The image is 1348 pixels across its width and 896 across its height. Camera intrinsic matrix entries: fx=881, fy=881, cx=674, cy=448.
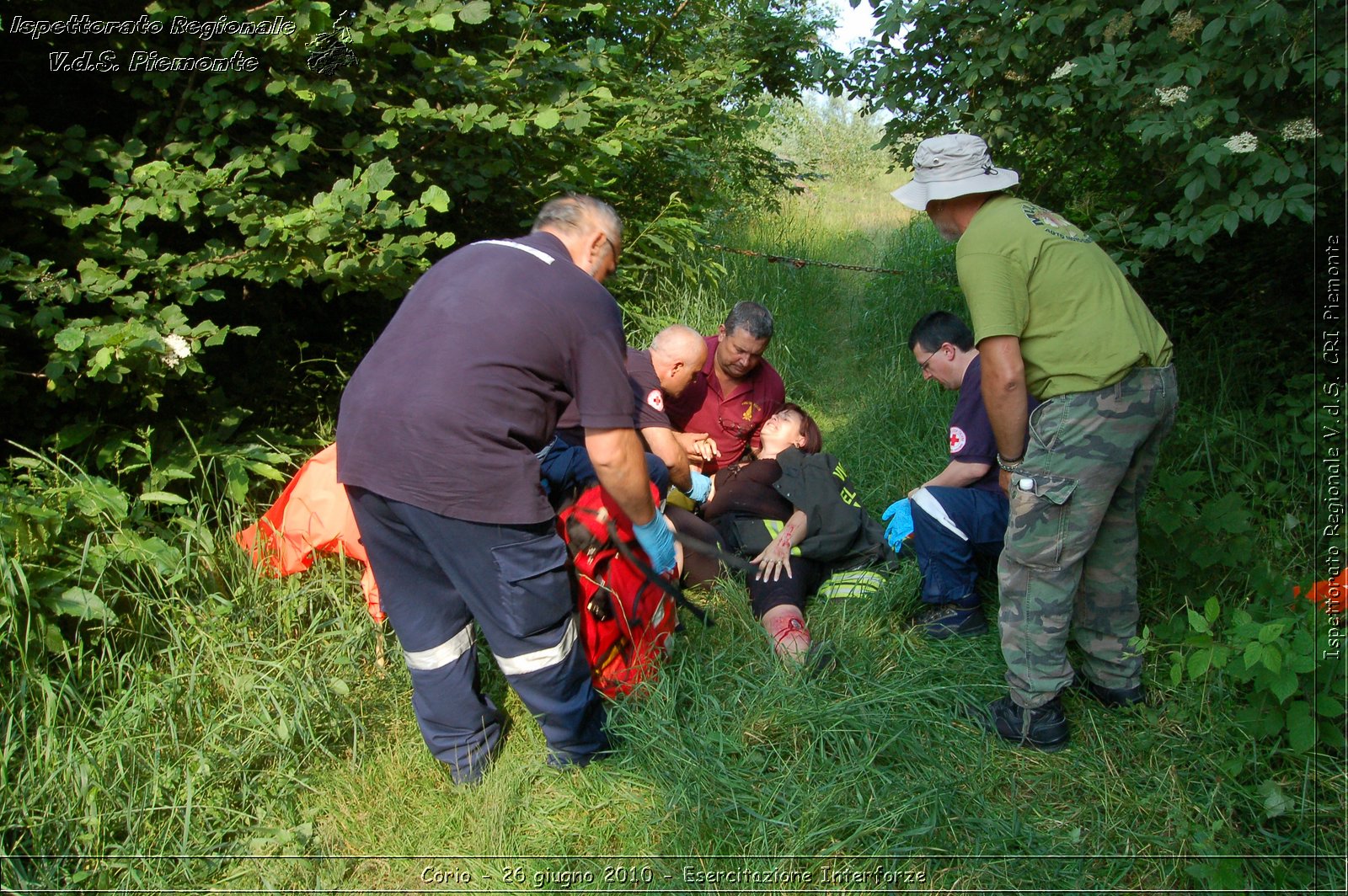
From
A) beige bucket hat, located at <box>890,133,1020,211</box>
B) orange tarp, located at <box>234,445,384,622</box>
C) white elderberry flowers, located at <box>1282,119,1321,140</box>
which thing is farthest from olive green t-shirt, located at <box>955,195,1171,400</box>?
orange tarp, located at <box>234,445,384,622</box>

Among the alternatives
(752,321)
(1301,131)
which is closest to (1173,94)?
(1301,131)

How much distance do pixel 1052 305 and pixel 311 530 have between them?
8.30 ft

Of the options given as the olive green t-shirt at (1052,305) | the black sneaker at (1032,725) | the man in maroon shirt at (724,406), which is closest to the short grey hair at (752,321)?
the man in maroon shirt at (724,406)

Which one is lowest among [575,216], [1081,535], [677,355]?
[677,355]

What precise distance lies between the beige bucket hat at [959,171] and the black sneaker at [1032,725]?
1587mm

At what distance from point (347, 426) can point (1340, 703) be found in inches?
107

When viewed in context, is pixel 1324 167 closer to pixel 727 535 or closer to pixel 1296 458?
pixel 1296 458

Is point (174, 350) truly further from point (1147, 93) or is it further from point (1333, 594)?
point (1147, 93)

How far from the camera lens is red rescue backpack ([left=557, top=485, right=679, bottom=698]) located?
2684 millimetres

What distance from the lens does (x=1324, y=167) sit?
131 inches

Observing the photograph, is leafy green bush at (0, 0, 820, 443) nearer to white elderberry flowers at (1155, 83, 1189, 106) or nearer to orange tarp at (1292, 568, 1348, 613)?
white elderberry flowers at (1155, 83, 1189, 106)

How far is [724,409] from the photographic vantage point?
4.55 m

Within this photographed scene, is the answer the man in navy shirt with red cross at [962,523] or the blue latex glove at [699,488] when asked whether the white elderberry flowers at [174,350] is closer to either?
the blue latex glove at [699,488]

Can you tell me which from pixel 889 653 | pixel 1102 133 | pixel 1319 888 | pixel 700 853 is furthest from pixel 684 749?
pixel 1102 133
